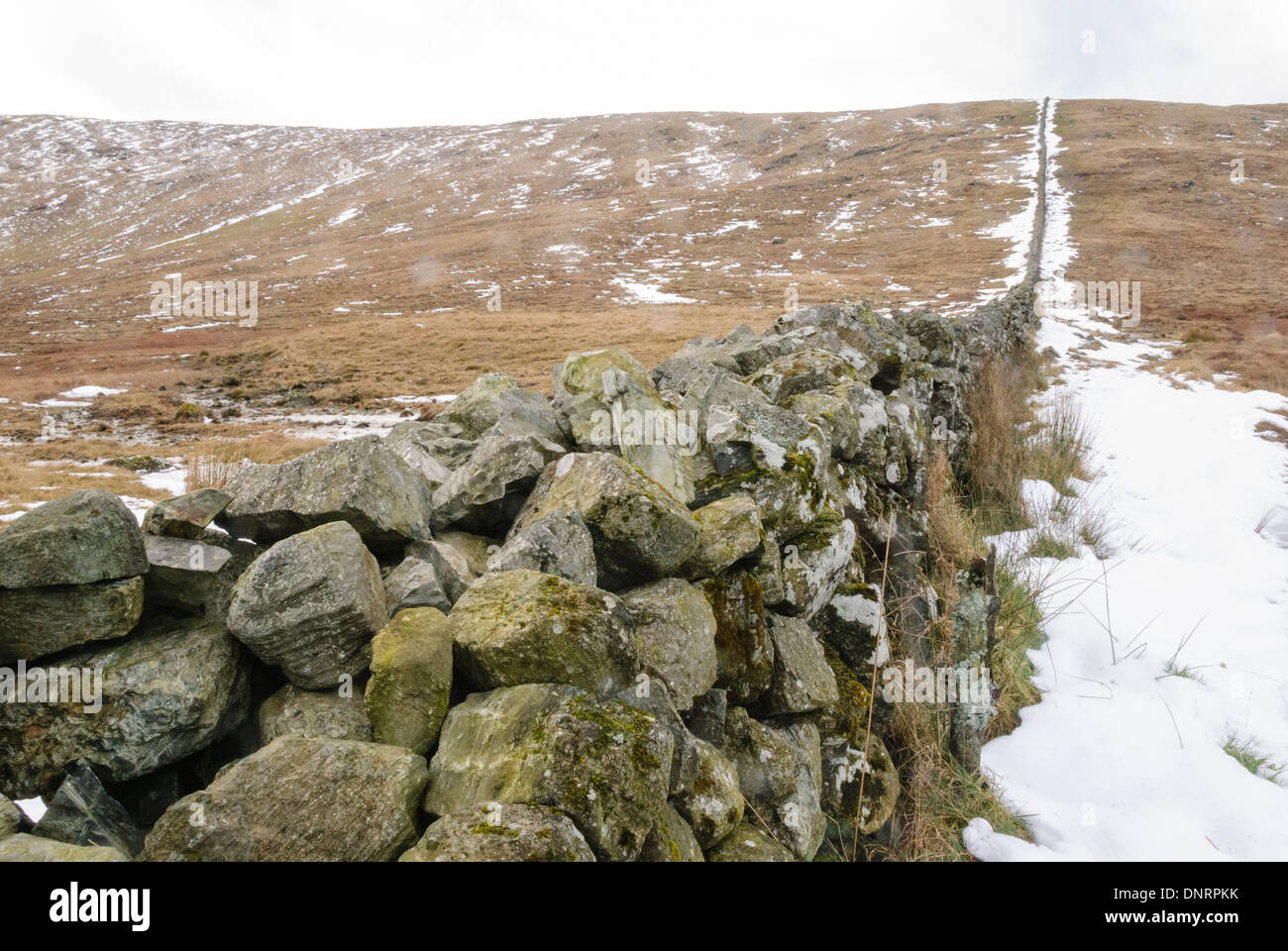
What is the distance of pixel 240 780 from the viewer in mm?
1940

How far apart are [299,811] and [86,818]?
61 cm

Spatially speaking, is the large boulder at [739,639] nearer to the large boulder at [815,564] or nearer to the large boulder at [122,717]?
the large boulder at [815,564]

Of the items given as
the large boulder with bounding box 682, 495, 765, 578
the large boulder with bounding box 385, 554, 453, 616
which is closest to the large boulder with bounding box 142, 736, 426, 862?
the large boulder with bounding box 385, 554, 453, 616

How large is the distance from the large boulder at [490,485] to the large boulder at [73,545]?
1356mm

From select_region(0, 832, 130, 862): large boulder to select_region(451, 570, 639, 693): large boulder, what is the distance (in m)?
1.05

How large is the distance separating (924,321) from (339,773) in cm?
877

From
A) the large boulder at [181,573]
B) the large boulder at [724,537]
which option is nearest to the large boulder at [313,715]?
the large boulder at [181,573]

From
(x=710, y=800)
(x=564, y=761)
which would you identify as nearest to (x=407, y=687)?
(x=564, y=761)

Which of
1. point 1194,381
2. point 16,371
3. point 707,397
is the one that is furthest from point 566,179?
point 707,397

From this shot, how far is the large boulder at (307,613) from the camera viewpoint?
90.1 inches

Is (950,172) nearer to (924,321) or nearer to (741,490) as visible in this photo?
(924,321)
